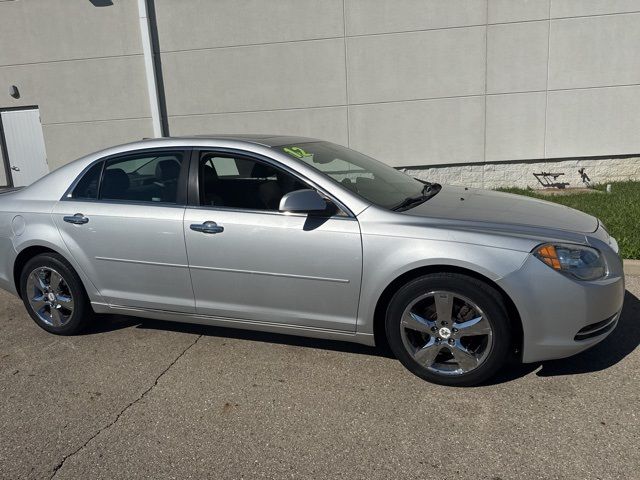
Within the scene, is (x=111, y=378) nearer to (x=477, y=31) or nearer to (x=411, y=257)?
(x=411, y=257)

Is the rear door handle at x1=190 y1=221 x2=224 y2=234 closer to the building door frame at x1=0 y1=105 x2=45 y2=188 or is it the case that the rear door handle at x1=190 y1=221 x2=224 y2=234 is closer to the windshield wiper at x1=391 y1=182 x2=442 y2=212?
the windshield wiper at x1=391 y1=182 x2=442 y2=212

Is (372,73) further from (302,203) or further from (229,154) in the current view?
(302,203)

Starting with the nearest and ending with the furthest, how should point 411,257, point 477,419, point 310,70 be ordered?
point 477,419, point 411,257, point 310,70

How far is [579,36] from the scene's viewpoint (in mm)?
9359

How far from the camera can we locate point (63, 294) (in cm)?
410

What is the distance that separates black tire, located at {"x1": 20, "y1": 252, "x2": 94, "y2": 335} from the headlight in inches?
133

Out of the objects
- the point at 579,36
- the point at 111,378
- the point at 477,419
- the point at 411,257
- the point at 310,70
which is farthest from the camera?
the point at 310,70

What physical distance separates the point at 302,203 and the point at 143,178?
146cm

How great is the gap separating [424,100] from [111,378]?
8.22m

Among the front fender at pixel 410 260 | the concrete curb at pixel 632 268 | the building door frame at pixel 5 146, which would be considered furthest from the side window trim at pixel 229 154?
the building door frame at pixel 5 146

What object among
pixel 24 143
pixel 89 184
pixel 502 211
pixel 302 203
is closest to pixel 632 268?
pixel 502 211

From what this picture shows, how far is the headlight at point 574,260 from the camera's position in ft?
9.42

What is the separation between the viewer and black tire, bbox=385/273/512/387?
291cm

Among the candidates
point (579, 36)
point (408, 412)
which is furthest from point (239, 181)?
point (579, 36)
